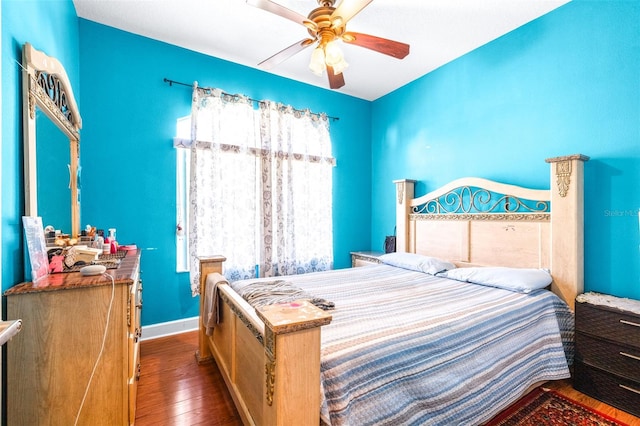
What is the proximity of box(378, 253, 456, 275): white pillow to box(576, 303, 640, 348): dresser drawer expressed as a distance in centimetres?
106

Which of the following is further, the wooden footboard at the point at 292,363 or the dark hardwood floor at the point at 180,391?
the dark hardwood floor at the point at 180,391

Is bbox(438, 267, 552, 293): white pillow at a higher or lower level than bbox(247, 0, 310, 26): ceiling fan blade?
lower

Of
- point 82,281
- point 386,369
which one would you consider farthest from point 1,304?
point 386,369

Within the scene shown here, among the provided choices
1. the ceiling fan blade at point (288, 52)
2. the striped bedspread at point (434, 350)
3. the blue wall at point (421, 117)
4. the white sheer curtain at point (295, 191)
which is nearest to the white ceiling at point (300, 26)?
the blue wall at point (421, 117)

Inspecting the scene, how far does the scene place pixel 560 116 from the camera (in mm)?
2535

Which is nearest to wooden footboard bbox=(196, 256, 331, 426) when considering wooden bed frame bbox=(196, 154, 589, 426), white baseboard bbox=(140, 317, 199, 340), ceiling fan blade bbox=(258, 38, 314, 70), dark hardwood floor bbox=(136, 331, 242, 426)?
wooden bed frame bbox=(196, 154, 589, 426)

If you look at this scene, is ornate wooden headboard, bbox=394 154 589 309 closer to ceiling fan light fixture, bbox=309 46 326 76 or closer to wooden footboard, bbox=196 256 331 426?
ceiling fan light fixture, bbox=309 46 326 76

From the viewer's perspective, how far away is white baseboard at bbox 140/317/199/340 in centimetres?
300

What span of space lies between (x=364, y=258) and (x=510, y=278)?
6.36 ft

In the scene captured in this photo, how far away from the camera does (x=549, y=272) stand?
2406mm

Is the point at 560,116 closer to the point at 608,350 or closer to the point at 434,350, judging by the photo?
the point at 608,350

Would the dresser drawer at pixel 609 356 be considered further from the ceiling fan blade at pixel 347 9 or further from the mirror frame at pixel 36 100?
the mirror frame at pixel 36 100

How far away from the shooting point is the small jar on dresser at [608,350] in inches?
72.7

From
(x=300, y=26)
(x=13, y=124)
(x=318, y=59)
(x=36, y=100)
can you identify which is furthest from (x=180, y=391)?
(x=300, y=26)
